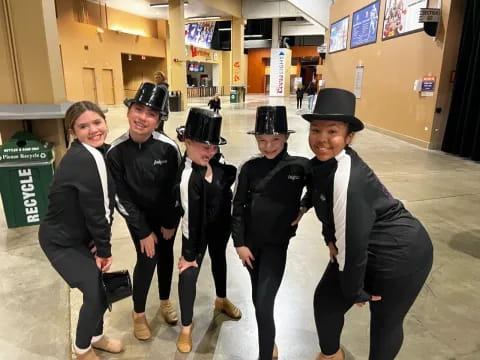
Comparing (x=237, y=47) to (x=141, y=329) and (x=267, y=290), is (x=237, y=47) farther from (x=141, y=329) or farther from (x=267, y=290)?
(x=267, y=290)

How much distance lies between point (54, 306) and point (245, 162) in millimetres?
1587

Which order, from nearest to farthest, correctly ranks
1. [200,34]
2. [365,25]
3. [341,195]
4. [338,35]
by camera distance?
[341,195], [365,25], [338,35], [200,34]

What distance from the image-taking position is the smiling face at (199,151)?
158 cm

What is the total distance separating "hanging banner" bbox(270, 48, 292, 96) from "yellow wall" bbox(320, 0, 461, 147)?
12.3 meters

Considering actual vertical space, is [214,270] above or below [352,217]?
below

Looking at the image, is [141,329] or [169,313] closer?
[141,329]

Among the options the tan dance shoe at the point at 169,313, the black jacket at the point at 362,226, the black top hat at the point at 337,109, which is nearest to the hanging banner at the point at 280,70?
the tan dance shoe at the point at 169,313

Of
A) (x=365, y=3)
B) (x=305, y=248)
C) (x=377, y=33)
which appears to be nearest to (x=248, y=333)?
(x=305, y=248)

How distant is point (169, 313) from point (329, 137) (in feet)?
4.68

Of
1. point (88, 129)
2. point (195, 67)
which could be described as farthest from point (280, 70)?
point (88, 129)

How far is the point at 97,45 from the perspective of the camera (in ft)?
51.6

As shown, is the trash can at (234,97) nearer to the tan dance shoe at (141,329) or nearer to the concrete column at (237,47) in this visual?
the concrete column at (237,47)

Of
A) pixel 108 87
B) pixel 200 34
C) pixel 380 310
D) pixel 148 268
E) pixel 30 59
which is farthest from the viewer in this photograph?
pixel 200 34

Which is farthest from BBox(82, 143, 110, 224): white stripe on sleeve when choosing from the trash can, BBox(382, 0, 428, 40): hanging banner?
the trash can
